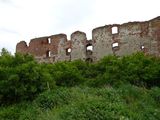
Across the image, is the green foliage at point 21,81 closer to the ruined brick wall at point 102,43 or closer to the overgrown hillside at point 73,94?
the overgrown hillside at point 73,94

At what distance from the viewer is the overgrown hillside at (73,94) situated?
1357 centimetres

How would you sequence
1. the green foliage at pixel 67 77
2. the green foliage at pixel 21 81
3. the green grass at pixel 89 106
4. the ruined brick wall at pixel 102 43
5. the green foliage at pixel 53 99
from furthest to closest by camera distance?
the ruined brick wall at pixel 102 43, the green foliage at pixel 67 77, the green foliage at pixel 21 81, the green foliage at pixel 53 99, the green grass at pixel 89 106

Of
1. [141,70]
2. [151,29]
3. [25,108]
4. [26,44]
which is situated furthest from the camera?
[26,44]

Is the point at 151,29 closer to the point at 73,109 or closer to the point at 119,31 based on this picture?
the point at 119,31

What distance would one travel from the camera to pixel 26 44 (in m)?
38.4

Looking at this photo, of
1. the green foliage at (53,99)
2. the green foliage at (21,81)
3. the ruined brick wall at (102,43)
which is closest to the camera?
the green foliage at (53,99)

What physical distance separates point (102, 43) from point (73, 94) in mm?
17441

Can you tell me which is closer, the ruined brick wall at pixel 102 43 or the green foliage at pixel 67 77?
the green foliage at pixel 67 77

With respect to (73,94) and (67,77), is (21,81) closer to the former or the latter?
(73,94)

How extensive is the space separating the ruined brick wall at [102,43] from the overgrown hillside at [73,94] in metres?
7.34

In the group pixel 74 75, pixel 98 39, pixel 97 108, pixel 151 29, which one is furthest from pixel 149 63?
pixel 97 108

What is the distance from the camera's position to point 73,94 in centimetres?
1634

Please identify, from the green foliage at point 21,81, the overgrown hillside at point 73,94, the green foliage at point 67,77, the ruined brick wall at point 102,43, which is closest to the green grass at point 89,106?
the overgrown hillside at point 73,94

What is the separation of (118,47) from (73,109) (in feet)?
64.8
